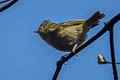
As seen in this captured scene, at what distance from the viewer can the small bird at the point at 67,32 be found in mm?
4527

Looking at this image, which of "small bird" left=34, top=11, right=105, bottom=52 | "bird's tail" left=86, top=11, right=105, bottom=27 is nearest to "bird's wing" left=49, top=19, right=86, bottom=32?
"small bird" left=34, top=11, right=105, bottom=52

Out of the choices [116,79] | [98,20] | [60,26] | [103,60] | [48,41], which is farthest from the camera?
[60,26]

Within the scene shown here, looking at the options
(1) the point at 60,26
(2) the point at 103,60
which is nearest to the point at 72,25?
(1) the point at 60,26

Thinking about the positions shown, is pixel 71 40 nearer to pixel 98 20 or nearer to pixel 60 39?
pixel 60 39

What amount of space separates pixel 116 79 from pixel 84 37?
10.6 feet

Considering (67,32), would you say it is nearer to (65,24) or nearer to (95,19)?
(65,24)

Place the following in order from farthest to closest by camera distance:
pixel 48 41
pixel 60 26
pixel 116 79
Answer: pixel 60 26, pixel 48 41, pixel 116 79

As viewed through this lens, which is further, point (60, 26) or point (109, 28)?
point (60, 26)

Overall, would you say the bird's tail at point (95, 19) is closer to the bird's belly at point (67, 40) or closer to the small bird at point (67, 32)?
the small bird at point (67, 32)

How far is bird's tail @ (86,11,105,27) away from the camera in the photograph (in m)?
4.15

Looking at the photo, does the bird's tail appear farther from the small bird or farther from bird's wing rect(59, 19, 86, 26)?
bird's wing rect(59, 19, 86, 26)

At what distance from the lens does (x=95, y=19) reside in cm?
442

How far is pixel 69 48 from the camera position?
4.53 metres

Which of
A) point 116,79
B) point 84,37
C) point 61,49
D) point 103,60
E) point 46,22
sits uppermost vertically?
point 46,22
